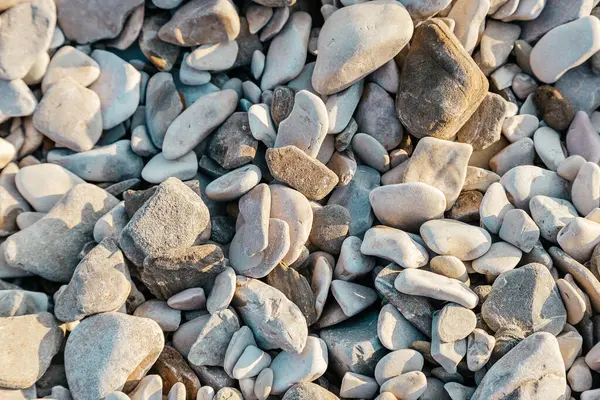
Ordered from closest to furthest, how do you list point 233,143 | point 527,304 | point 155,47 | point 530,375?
point 530,375 → point 527,304 → point 233,143 → point 155,47

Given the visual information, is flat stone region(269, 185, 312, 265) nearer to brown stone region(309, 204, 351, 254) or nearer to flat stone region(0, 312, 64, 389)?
brown stone region(309, 204, 351, 254)

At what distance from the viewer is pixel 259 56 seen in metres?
1.70

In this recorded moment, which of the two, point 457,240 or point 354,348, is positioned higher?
point 457,240

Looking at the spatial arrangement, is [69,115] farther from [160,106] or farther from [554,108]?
[554,108]

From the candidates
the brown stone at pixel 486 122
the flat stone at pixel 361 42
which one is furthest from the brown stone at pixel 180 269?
the brown stone at pixel 486 122

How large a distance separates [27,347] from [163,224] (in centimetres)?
41

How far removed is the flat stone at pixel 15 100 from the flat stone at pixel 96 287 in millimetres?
506

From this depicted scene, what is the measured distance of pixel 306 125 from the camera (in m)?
1.52

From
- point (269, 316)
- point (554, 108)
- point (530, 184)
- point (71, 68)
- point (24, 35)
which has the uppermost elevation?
point (24, 35)

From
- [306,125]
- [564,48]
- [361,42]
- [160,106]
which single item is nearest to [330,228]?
[306,125]

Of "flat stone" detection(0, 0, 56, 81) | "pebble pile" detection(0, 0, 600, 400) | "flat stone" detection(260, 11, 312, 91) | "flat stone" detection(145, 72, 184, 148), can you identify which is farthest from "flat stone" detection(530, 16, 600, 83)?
"flat stone" detection(0, 0, 56, 81)

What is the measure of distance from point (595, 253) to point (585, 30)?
632 millimetres

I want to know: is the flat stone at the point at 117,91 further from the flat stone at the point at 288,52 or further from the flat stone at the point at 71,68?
the flat stone at the point at 288,52

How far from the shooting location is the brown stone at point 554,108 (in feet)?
5.50
